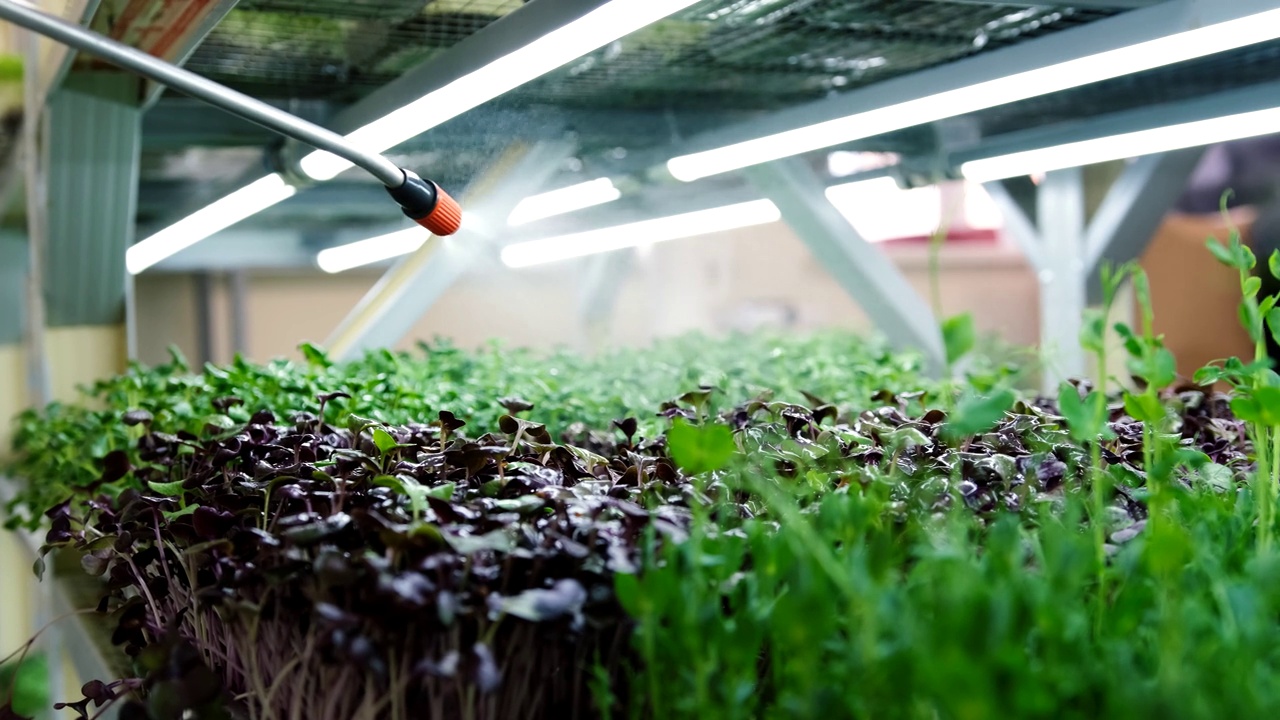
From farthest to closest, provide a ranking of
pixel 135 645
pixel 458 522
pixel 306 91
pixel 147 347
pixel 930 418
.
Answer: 1. pixel 147 347
2. pixel 306 91
3. pixel 930 418
4. pixel 135 645
5. pixel 458 522

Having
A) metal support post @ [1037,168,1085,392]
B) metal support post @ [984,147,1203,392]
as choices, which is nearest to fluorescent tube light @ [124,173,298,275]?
metal support post @ [984,147,1203,392]

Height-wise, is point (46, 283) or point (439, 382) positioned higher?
point (46, 283)

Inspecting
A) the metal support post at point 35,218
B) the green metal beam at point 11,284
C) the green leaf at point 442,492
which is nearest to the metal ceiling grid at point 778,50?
the green leaf at point 442,492

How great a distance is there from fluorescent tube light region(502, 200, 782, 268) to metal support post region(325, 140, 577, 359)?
222mm

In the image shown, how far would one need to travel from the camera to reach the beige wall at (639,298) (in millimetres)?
2582

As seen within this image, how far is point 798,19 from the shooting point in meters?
1.59

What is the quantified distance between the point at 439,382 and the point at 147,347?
5.88 ft

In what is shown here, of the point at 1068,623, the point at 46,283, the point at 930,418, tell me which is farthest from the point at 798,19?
the point at 46,283

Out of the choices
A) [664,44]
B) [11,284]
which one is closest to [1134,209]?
[664,44]

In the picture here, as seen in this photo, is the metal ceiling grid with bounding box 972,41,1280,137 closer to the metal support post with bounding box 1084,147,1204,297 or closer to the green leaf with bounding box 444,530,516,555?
the metal support post with bounding box 1084,147,1204,297

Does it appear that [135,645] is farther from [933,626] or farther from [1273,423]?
[1273,423]

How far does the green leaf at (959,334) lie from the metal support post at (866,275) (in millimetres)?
1734

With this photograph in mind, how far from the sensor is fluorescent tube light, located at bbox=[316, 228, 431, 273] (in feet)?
7.79

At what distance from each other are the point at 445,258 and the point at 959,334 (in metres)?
1.47
